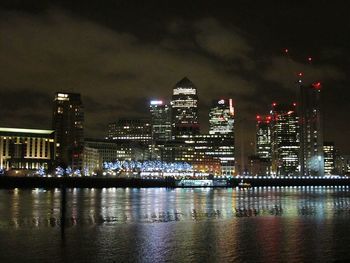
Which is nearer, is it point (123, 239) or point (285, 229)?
point (123, 239)

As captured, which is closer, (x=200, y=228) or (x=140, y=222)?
(x=200, y=228)

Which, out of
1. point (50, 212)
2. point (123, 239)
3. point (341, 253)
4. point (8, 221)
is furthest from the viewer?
point (50, 212)

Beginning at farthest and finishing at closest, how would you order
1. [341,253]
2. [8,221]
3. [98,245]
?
1. [8,221]
2. [98,245]
3. [341,253]

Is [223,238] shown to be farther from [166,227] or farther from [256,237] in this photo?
[166,227]

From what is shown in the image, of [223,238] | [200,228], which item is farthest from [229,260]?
[200,228]

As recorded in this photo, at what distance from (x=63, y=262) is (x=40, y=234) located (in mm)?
14074

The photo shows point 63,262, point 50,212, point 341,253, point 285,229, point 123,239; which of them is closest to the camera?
point 63,262

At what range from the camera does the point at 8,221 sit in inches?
2491

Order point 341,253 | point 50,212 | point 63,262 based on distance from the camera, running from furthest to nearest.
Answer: point 50,212, point 341,253, point 63,262

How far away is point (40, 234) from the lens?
51.8 meters

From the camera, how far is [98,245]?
45.5 meters

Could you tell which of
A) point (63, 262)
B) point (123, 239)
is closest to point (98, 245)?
point (123, 239)

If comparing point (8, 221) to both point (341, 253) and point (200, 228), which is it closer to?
point (200, 228)

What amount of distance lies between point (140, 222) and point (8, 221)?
15.1m
